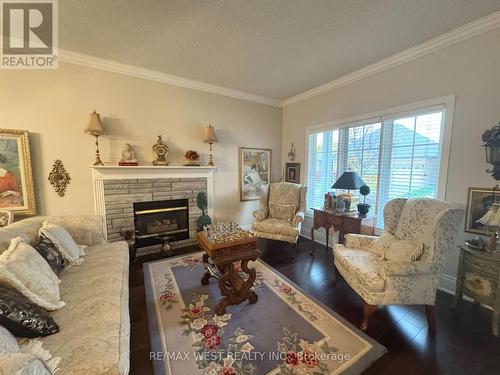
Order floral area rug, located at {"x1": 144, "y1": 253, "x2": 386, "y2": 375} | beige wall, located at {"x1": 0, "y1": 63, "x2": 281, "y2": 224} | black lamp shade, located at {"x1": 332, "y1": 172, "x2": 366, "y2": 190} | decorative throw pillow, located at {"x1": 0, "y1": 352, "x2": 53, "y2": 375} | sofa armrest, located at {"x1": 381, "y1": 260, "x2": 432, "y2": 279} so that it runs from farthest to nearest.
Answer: black lamp shade, located at {"x1": 332, "y1": 172, "x2": 366, "y2": 190} → beige wall, located at {"x1": 0, "y1": 63, "x2": 281, "y2": 224} → sofa armrest, located at {"x1": 381, "y1": 260, "x2": 432, "y2": 279} → floral area rug, located at {"x1": 144, "y1": 253, "x2": 386, "y2": 375} → decorative throw pillow, located at {"x1": 0, "y1": 352, "x2": 53, "y2": 375}

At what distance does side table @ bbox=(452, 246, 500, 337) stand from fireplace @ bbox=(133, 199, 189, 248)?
11.4 ft

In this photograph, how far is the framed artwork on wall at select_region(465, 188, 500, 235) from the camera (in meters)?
1.96

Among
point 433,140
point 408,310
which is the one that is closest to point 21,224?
point 408,310

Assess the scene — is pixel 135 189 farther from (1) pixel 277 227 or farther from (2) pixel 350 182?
(2) pixel 350 182

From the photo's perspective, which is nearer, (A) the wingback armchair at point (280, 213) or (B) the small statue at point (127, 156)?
(B) the small statue at point (127, 156)

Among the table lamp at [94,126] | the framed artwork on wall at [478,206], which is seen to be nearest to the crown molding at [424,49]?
the framed artwork on wall at [478,206]

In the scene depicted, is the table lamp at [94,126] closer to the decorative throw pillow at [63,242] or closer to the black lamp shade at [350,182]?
the decorative throw pillow at [63,242]

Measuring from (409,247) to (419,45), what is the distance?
2.25 metres

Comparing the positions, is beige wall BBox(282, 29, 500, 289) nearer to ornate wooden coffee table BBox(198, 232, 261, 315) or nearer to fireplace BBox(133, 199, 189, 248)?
ornate wooden coffee table BBox(198, 232, 261, 315)

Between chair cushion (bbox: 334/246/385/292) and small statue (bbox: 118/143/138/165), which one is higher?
small statue (bbox: 118/143/138/165)

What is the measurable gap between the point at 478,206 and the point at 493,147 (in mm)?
575

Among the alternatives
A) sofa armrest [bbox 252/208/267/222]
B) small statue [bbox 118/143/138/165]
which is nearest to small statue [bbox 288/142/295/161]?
sofa armrest [bbox 252/208/267/222]

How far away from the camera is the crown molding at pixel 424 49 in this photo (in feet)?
6.35

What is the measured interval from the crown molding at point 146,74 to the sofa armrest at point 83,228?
1.98 metres
